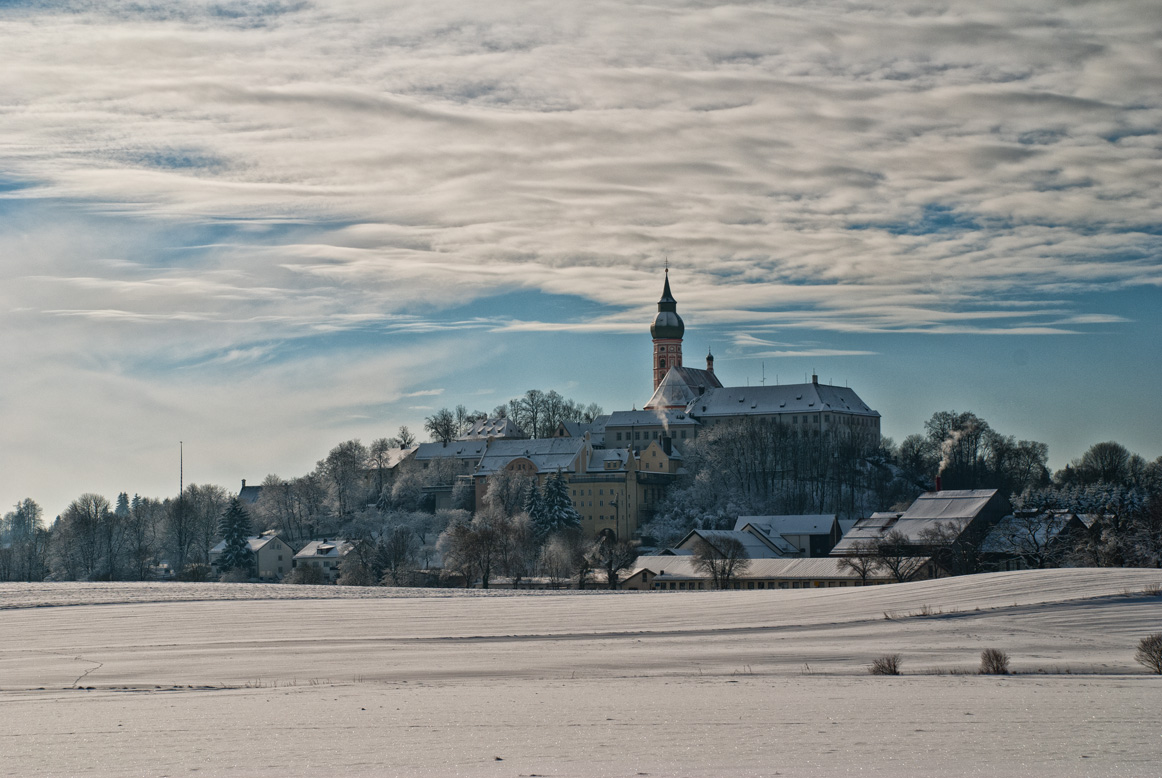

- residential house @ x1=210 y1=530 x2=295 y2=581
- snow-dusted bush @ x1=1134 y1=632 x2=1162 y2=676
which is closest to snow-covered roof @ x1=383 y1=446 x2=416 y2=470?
residential house @ x1=210 y1=530 x2=295 y2=581

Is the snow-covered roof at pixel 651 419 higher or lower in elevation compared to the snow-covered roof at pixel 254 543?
higher

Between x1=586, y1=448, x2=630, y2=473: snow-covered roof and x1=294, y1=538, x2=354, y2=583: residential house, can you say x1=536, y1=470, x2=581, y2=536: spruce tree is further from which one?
x1=586, y1=448, x2=630, y2=473: snow-covered roof

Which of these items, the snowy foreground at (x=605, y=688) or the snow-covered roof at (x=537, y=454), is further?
the snow-covered roof at (x=537, y=454)

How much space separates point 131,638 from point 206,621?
247 inches

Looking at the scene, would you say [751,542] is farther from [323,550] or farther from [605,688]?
[605,688]

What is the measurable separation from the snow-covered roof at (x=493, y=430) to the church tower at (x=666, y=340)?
86.7 ft

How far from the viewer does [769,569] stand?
92125 millimetres

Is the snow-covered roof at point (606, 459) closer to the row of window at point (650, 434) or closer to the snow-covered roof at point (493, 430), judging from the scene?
the row of window at point (650, 434)

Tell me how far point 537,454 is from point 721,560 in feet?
195

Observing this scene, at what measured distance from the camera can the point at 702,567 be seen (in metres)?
91.8

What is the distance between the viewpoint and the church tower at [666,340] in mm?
187125

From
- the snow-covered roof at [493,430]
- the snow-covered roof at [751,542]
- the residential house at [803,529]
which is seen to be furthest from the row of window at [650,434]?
the snow-covered roof at [751,542]

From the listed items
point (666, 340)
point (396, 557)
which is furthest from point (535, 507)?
point (666, 340)

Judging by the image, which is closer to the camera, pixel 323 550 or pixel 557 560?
pixel 557 560
